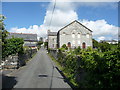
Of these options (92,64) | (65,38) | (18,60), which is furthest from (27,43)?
(92,64)

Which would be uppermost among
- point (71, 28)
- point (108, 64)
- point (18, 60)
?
point (71, 28)

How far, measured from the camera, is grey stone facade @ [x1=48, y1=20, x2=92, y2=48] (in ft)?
166

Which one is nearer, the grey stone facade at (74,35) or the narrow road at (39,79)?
the narrow road at (39,79)

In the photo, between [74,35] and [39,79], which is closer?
[39,79]

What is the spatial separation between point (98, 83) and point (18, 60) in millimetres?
13512

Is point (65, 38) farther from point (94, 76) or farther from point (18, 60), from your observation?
point (94, 76)

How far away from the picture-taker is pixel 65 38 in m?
A: 50.6

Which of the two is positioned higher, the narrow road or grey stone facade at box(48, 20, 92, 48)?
grey stone facade at box(48, 20, 92, 48)

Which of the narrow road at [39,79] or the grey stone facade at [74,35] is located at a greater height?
the grey stone facade at [74,35]

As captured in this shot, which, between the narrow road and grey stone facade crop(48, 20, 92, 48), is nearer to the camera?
the narrow road

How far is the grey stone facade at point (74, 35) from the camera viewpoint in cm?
5059

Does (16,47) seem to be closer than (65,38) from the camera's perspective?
Yes

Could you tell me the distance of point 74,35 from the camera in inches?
2013

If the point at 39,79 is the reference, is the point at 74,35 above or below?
above
